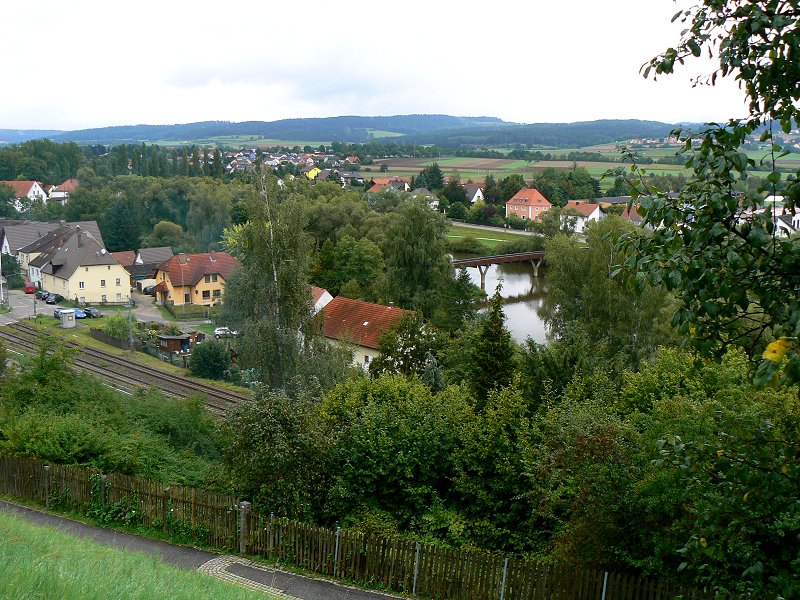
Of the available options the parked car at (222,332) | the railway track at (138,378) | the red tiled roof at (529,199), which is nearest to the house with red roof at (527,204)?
the red tiled roof at (529,199)

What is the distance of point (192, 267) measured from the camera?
2085 inches

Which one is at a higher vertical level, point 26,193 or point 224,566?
point 224,566

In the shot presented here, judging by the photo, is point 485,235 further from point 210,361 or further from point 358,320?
point 210,361

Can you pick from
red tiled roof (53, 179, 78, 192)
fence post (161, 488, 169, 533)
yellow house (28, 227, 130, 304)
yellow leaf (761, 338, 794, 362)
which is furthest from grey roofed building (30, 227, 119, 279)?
yellow leaf (761, 338, 794, 362)

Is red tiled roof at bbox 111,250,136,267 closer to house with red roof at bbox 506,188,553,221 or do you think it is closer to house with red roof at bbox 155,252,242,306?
house with red roof at bbox 155,252,242,306

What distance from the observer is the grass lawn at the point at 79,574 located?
6.07 metres

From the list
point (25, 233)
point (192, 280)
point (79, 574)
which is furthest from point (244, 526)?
point (25, 233)

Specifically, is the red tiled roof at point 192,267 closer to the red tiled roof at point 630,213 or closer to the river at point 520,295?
the river at point 520,295

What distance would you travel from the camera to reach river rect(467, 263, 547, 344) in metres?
42.8

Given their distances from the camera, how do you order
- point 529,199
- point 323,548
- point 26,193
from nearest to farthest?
point 323,548, point 26,193, point 529,199

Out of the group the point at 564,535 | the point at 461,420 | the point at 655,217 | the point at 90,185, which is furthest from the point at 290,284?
the point at 90,185

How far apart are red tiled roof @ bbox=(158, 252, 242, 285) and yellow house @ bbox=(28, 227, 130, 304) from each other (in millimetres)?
3211

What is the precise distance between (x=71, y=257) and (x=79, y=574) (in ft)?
168

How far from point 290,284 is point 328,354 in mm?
2720
